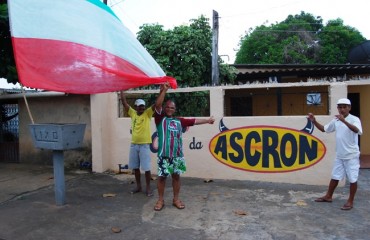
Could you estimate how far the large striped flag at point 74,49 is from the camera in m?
4.71

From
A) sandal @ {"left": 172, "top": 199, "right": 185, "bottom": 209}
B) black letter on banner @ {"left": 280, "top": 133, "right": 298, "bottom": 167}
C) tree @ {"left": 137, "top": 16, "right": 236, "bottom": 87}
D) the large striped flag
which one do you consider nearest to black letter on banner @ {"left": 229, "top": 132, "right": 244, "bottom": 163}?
black letter on banner @ {"left": 280, "top": 133, "right": 298, "bottom": 167}

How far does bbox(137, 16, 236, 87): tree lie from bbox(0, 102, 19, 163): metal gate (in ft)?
12.8

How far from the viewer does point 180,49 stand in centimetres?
905

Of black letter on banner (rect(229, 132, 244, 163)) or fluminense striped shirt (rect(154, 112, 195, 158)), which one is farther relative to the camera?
black letter on banner (rect(229, 132, 244, 163))

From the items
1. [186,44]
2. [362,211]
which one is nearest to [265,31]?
[186,44]

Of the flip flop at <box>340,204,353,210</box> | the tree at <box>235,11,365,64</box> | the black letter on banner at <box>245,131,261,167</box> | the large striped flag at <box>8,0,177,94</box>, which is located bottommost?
the flip flop at <box>340,204,353,210</box>

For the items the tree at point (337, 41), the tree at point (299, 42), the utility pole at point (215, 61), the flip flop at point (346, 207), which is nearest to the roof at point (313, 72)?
the utility pole at point (215, 61)

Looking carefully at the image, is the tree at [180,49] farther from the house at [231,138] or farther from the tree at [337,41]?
the tree at [337,41]

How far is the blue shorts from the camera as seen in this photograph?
5898 millimetres

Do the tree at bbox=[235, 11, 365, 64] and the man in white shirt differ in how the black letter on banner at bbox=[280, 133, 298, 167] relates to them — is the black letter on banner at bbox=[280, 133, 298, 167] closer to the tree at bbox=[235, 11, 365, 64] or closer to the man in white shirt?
the man in white shirt

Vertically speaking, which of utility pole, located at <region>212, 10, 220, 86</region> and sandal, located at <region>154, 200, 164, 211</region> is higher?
utility pole, located at <region>212, 10, 220, 86</region>

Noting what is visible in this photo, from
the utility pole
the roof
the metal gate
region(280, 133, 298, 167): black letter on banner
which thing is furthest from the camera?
the roof

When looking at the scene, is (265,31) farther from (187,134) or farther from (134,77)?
(134,77)

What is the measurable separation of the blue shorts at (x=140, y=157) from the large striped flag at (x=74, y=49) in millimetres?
1243
